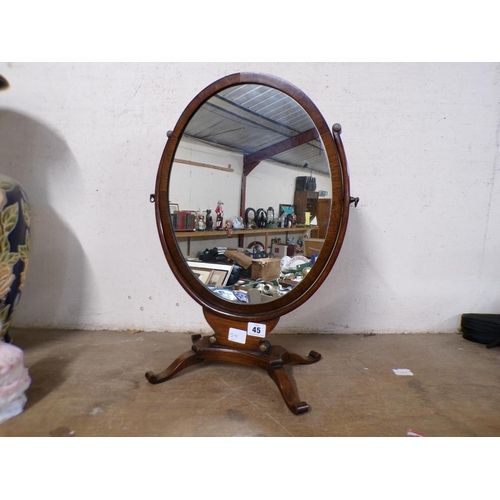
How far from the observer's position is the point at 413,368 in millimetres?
1117

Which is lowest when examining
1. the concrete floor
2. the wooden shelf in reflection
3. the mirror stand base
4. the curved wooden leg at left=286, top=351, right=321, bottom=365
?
the concrete floor

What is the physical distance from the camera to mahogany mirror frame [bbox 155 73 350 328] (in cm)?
90

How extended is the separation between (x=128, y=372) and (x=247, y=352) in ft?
1.37

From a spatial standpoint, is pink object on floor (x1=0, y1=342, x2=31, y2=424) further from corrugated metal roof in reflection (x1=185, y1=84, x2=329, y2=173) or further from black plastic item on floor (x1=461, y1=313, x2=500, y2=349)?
black plastic item on floor (x1=461, y1=313, x2=500, y2=349)

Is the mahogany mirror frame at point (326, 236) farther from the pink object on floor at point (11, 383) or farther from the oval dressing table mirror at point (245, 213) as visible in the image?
the pink object on floor at point (11, 383)

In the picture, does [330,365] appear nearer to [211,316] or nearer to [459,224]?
[211,316]

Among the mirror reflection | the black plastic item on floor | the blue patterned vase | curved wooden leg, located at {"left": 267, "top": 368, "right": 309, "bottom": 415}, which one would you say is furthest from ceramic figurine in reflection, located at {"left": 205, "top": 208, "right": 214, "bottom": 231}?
the black plastic item on floor

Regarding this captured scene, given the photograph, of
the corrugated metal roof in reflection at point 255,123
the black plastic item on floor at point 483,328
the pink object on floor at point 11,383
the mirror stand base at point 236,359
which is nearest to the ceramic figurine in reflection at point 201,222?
the corrugated metal roof in reflection at point 255,123

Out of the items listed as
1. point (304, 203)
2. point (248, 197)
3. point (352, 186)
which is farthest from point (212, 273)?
point (352, 186)

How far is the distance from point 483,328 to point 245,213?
1.20 metres

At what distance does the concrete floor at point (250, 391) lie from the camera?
783 millimetres

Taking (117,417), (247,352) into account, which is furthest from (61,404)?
(247,352)

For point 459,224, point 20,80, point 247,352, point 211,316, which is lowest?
point 247,352

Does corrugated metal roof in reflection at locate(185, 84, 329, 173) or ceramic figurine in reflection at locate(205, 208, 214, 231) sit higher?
corrugated metal roof in reflection at locate(185, 84, 329, 173)
